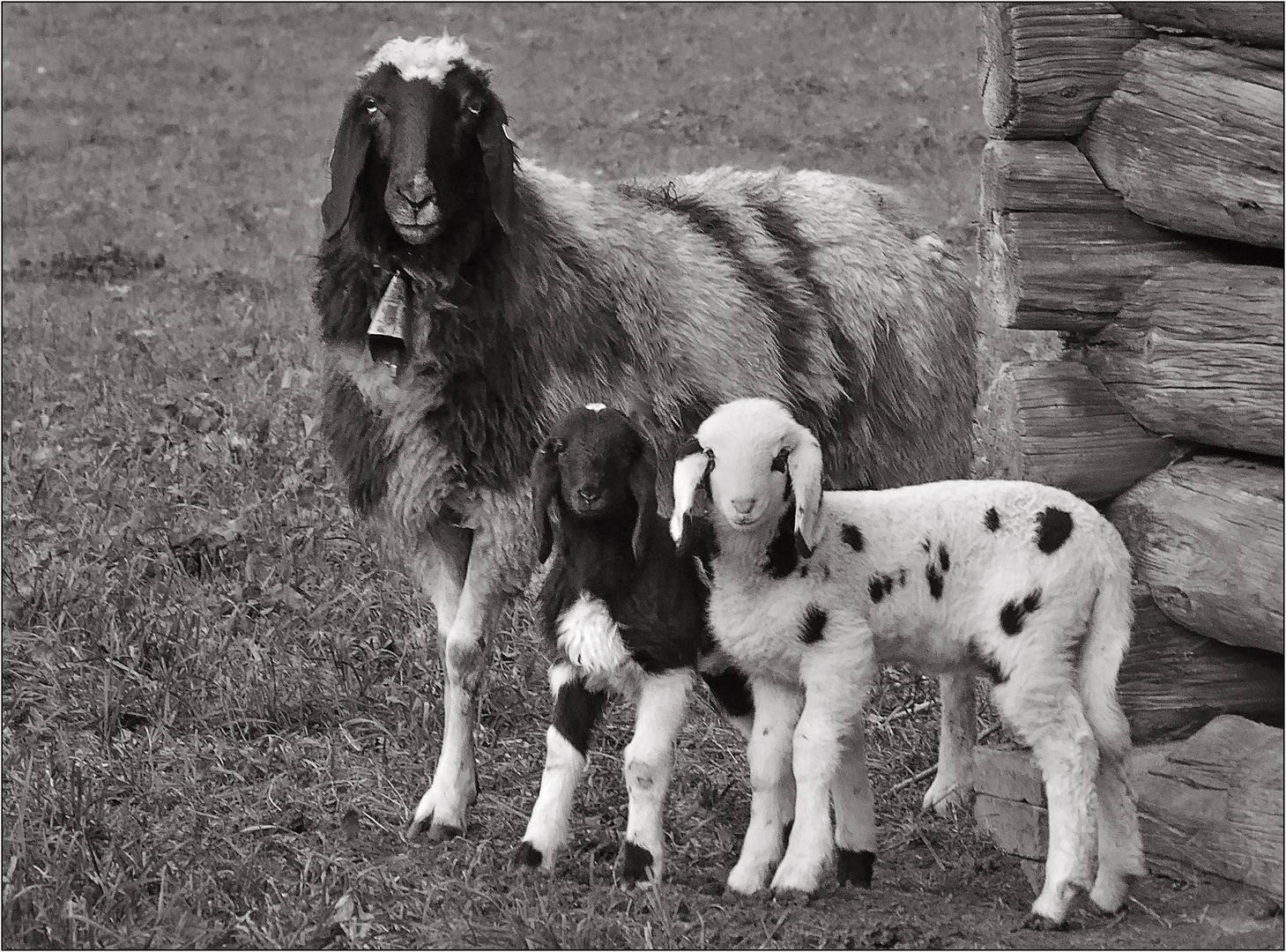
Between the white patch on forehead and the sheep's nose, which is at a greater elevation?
the white patch on forehead

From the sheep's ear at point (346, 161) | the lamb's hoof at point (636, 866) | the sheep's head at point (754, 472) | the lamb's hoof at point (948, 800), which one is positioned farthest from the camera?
the lamb's hoof at point (948, 800)

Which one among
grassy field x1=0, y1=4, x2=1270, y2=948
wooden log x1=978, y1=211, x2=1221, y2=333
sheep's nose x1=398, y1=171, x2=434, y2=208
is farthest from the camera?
sheep's nose x1=398, y1=171, x2=434, y2=208

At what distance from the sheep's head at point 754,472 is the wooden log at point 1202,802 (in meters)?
1.05

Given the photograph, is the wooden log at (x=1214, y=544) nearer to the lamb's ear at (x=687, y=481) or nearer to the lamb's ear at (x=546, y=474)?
the lamb's ear at (x=687, y=481)

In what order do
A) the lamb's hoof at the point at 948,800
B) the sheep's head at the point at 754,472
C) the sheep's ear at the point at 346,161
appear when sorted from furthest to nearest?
the lamb's hoof at the point at 948,800 → the sheep's ear at the point at 346,161 → the sheep's head at the point at 754,472

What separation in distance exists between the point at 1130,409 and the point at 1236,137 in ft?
2.44

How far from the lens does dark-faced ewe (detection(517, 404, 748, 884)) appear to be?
12.7 ft

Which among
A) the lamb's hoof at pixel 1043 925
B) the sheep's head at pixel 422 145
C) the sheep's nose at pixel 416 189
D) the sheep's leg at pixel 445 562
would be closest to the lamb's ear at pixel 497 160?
the sheep's head at pixel 422 145

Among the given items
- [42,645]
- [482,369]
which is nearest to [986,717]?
[482,369]

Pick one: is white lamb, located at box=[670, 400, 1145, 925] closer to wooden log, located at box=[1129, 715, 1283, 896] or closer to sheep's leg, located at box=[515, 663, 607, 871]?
wooden log, located at box=[1129, 715, 1283, 896]

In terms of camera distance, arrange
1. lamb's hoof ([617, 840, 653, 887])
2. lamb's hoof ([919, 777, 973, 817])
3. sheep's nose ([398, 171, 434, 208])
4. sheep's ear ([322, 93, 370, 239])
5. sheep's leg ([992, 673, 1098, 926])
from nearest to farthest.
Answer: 1. sheep's leg ([992, 673, 1098, 926])
2. lamb's hoof ([617, 840, 653, 887])
3. sheep's nose ([398, 171, 434, 208])
4. sheep's ear ([322, 93, 370, 239])
5. lamb's hoof ([919, 777, 973, 817])

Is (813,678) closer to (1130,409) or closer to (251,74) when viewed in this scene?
(1130,409)

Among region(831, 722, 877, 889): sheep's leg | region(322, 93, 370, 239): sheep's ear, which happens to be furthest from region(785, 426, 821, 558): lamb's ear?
region(322, 93, 370, 239): sheep's ear

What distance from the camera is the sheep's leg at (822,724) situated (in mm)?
3711
